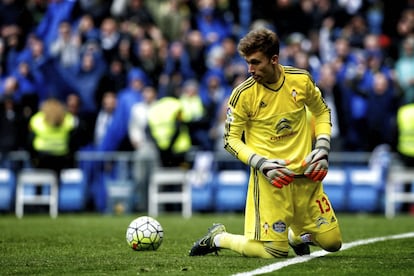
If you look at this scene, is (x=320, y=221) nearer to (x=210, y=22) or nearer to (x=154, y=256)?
(x=154, y=256)

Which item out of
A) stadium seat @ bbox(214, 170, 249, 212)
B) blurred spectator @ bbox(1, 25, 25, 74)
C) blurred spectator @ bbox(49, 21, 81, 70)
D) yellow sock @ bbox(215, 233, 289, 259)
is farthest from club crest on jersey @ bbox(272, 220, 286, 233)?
blurred spectator @ bbox(1, 25, 25, 74)

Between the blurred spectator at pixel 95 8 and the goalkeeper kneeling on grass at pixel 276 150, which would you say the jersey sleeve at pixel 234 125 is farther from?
the blurred spectator at pixel 95 8

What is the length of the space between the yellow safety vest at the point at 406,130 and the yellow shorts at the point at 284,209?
9.43m

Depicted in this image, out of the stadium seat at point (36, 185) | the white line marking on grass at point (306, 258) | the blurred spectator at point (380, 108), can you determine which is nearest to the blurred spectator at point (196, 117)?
the stadium seat at point (36, 185)

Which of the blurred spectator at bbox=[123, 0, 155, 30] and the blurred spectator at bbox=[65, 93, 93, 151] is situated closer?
the blurred spectator at bbox=[65, 93, 93, 151]

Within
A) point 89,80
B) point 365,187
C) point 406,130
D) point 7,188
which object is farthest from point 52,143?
point 406,130

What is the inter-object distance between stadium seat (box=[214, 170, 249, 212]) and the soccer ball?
8.27 metres

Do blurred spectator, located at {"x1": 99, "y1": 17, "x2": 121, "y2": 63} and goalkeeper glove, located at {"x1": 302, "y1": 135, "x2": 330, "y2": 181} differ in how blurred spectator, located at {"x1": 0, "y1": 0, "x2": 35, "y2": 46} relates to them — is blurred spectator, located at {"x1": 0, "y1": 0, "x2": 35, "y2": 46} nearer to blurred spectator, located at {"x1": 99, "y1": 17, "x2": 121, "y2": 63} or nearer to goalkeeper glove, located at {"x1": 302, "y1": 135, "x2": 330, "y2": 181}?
blurred spectator, located at {"x1": 99, "y1": 17, "x2": 121, "y2": 63}

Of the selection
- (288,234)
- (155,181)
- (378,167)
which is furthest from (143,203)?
(288,234)

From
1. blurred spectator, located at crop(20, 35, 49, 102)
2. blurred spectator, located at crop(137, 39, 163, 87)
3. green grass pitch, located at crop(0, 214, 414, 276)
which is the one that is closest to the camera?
green grass pitch, located at crop(0, 214, 414, 276)

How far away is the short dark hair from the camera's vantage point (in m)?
8.05

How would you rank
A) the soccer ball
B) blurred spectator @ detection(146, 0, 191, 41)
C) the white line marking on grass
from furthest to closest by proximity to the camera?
blurred spectator @ detection(146, 0, 191, 41)
the soccer ball
the white line marking on grass

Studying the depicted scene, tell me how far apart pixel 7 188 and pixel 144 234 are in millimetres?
9129

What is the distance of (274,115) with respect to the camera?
8.30 meters
